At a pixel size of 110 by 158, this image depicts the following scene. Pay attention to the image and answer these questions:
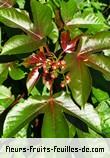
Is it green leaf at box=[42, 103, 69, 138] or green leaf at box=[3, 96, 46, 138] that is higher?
green leaf at box=[3, 96, 46, 138]

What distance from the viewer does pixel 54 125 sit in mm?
1283

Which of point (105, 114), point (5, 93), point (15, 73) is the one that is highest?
point (15, 73)

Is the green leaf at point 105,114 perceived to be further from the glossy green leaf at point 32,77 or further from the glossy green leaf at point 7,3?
the glossy green leaf at point 7,3

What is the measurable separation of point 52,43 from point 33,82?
25 centimetres

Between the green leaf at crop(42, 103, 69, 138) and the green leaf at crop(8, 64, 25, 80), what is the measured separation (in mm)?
255

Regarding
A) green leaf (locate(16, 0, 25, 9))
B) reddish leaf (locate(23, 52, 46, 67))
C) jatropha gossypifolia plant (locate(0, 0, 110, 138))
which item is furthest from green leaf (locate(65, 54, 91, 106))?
green leaf (locate(16, 0, 25, 9))

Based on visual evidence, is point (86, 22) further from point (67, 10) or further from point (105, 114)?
point (105, 114)

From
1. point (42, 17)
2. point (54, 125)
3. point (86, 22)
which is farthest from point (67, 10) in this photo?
point (54, 125)

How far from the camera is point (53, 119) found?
4.24ft

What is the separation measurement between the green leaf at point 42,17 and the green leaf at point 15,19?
0.13 ft

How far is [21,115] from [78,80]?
9.1 inches

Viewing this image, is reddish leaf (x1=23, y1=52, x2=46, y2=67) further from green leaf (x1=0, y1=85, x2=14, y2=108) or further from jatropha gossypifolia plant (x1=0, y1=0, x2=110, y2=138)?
green leaf (x1=0, y1=85, x2=14, y2=108)

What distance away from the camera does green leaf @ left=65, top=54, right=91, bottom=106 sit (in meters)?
1.29

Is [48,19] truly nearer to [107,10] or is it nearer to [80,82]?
[80,82]
